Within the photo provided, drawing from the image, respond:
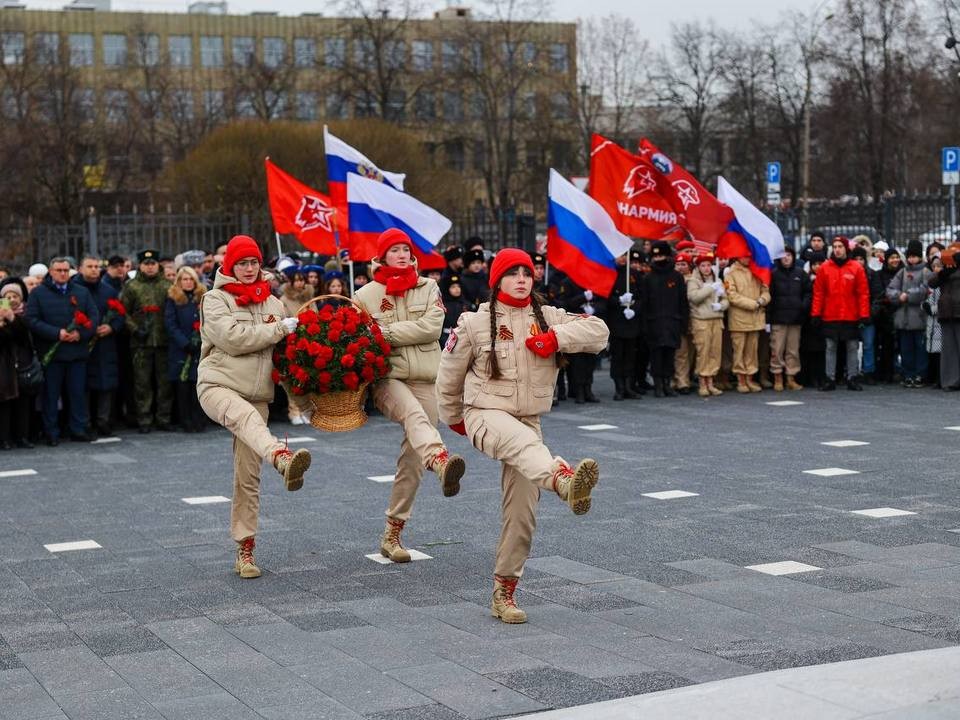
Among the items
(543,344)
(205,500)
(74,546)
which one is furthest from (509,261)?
(205,500)

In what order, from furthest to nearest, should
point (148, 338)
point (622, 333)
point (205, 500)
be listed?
point (622, 333) → point (148, 338) → point (205, 500)

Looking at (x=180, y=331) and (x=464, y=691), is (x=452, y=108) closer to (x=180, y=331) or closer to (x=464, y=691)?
(x=180, y=331)

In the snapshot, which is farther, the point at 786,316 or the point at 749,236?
the point at 786,316

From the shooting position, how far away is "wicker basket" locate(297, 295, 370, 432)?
8.99 metres

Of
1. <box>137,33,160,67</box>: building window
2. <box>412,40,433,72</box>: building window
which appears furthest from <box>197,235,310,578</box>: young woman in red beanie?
<box>137,33,160,67</box>: building window

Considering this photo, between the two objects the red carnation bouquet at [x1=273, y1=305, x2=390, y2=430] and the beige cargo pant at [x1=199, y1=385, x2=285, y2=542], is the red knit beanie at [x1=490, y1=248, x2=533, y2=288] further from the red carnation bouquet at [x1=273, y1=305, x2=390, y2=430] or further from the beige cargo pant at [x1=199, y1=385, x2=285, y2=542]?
the beige cargo pant at [x1=199, y1=385, x2=285, y2=542]

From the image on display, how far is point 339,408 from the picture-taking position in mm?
9039

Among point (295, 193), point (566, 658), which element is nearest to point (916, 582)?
point (566, 658)

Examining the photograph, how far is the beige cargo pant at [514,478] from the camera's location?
7516 millimetres

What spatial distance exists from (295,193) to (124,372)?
10.5ft

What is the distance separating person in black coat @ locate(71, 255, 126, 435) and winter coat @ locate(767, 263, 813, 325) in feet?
27.3

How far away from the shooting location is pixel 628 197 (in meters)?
18.0

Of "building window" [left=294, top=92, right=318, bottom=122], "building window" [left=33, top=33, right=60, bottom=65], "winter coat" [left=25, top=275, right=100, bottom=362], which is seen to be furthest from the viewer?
"building window" [left=294, top=92, right=318, bottom=122]

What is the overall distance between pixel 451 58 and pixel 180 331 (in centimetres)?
4215
